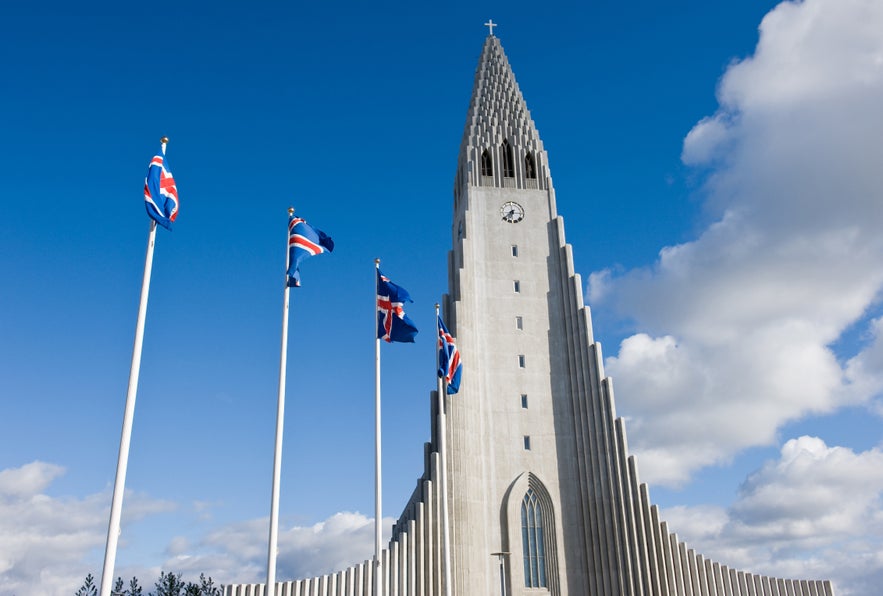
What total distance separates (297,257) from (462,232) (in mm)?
25157

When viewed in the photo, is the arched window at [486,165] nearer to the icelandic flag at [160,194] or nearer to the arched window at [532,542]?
the arched window at [532,542]

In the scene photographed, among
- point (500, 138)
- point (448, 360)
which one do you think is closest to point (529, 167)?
point (500, 138)

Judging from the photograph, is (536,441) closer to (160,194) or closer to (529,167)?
(529,167)

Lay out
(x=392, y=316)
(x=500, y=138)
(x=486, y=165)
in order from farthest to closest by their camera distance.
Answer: (x=500, y=138)
(x=486, y=165)
(x=392, y=316)

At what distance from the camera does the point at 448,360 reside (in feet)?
106

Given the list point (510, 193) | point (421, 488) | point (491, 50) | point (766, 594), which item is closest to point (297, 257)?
point (421, 488)

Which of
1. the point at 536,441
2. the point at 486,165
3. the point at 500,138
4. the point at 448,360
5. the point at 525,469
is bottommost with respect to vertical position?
the point at 525,469

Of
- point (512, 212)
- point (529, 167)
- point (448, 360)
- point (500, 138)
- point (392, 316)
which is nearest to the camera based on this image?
point (392, 316)

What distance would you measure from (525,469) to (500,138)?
23396mm

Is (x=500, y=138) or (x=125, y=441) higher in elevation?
(x=500, y=138)

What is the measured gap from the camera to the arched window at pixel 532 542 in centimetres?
3834

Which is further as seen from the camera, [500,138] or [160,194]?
[500,138]

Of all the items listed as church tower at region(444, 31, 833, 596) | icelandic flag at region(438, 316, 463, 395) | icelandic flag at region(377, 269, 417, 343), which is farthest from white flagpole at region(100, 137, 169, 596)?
church tower at region(444, 31, 833, 596)

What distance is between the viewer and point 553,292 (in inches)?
1802
